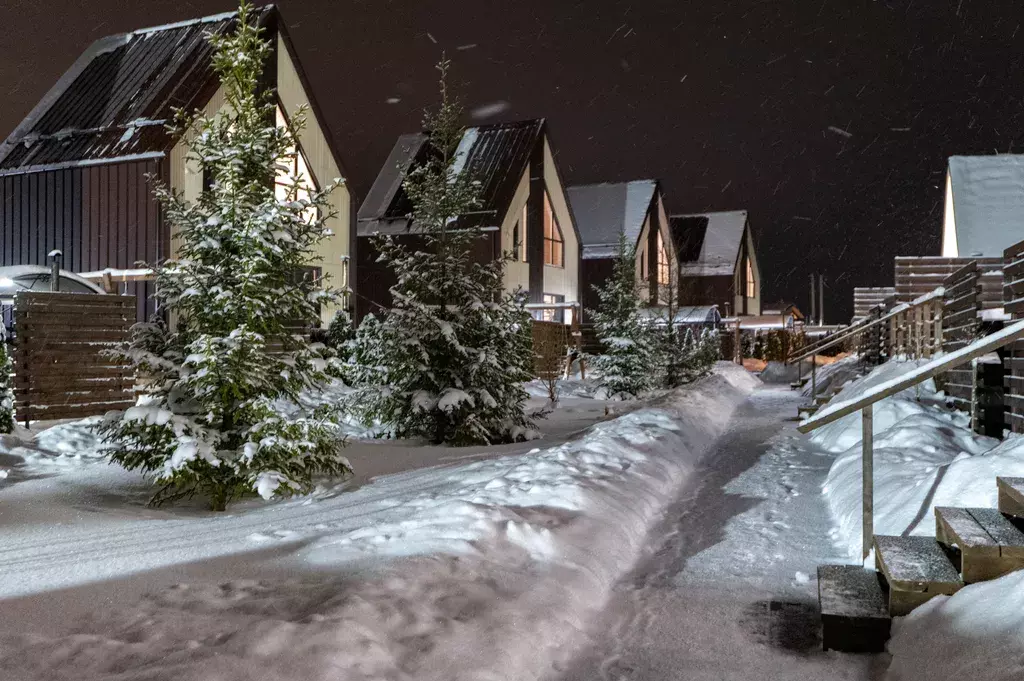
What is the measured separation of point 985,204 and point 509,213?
1481 centimetres

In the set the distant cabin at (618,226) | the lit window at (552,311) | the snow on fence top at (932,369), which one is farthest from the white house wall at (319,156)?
the distant cabin at (618,226)

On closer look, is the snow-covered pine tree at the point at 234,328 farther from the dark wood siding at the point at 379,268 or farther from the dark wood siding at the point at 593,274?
the dark wood siding at the point at 593,274

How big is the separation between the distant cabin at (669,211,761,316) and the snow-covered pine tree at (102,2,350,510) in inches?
1616

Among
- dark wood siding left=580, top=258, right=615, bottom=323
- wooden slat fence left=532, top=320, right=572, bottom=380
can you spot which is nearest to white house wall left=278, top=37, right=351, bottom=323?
wooden slat fence left=532, top=320, right=572, bottom=380

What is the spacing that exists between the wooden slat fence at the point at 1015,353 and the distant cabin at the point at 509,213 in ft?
61.4

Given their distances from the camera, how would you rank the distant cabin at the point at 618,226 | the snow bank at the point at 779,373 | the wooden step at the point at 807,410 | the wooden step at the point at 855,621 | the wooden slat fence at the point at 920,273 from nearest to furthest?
the wooden step at the point at 855,621, the wooden step at the point at 807,410, the wooden slat fence at the point at 920,273, the snow bank at the point at 779,373, the distant cabin at the point at 618,226

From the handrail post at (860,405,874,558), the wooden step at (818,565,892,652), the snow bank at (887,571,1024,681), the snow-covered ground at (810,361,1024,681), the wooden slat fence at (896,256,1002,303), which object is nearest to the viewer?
the snow bank at (887,571,1024,681)

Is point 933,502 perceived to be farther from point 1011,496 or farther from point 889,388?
point 889,388

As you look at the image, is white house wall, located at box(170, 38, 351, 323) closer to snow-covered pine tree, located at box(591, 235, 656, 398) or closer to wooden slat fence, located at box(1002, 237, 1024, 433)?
snow-covered pine tree, located at box(591, 235, 656, 398)

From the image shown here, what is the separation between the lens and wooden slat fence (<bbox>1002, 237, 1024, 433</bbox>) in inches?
318

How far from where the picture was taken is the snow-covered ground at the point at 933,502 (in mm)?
3416

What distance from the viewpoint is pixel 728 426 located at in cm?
1449

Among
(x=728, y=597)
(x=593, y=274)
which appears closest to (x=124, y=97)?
(x=728, y=597)

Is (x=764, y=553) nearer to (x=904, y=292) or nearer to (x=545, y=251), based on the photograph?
(x=904, y=292)
